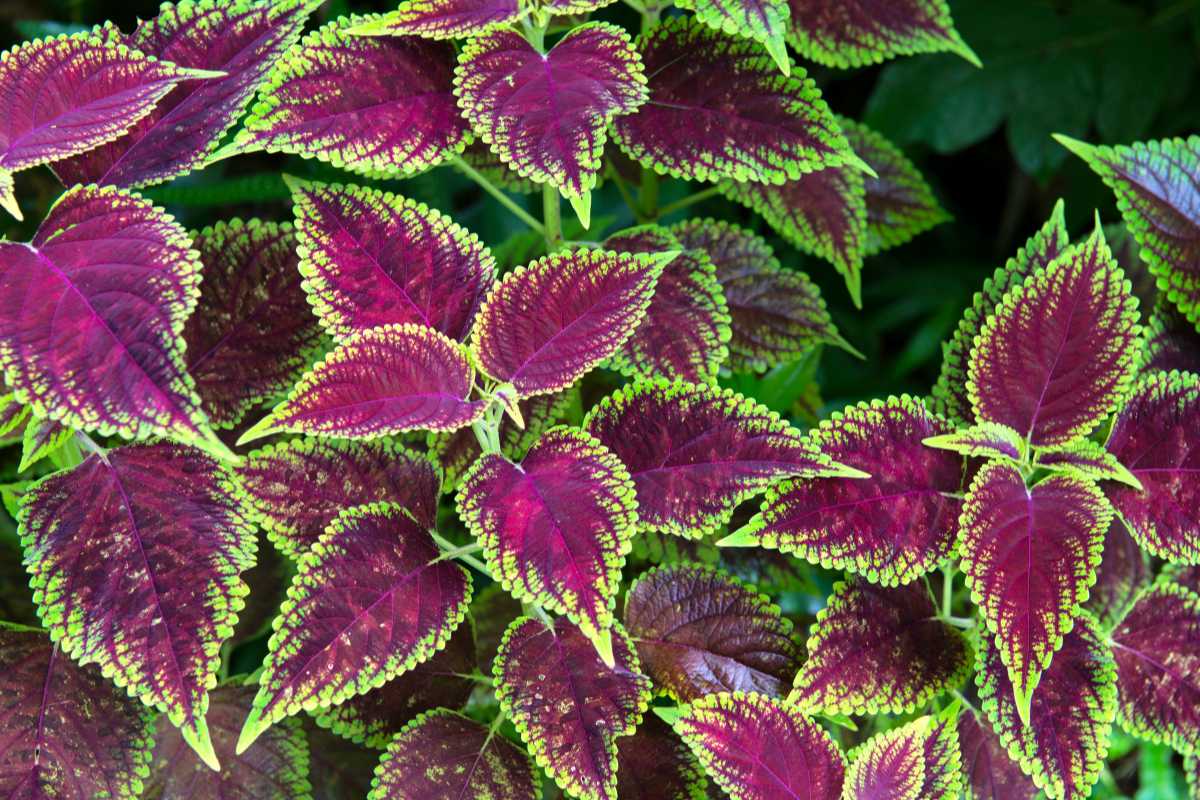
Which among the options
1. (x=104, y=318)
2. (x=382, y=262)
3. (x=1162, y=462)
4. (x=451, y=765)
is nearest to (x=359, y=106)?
(x=382, y=262)

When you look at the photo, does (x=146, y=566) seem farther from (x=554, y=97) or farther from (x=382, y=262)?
(x=554, y=97)

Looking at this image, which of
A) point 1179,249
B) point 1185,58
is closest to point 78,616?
point 1179,249

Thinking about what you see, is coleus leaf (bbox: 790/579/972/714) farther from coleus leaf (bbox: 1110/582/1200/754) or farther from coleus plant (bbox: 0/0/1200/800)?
coleus leaf (bbox: 1110/582/1200/754)

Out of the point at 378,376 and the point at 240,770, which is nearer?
the point at 378,376

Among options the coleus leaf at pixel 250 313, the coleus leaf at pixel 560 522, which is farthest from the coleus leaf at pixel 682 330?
the coleus leaf at pixel 250 313

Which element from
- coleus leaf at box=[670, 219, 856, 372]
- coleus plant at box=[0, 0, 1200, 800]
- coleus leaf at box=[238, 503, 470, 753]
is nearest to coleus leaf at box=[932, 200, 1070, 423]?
coleus plant at box=[0, 0, 1200, 800]

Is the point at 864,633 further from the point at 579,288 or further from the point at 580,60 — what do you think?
the point at 580,60

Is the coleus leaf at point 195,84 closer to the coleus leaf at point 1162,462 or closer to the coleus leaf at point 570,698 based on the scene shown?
the coleus leaf at point 570,698
